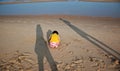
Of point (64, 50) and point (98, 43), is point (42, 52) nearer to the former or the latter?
→ point (64, 50)

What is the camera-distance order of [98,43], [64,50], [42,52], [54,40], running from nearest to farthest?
[42,52] < [54,40] < [64,50] < [98,43]

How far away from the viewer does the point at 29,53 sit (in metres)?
Answer: 7.82

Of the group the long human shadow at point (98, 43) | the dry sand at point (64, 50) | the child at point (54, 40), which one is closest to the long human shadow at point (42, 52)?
the dry sand at point (64, 50)

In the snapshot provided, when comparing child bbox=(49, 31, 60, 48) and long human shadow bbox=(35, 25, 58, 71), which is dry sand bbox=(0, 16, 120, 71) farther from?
child bbox=(49, 31, 60, 48)

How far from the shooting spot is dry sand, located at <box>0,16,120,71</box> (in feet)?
21.7

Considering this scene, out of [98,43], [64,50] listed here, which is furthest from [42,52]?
[98,43]

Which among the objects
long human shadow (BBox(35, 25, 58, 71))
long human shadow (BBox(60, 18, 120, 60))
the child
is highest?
the child

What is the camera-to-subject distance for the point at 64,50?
321 inches

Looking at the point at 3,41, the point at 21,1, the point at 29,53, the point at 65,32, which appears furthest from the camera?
the point at 21,1

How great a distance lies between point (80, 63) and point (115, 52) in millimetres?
2004

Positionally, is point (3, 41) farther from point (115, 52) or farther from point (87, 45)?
point (115, 52)

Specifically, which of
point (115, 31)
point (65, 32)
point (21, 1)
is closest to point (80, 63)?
point (65, 32)

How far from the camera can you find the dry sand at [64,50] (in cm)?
661

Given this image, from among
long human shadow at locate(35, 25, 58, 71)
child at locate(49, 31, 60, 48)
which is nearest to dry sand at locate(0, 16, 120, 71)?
long human shadow at locate(35, 25, 58, 71)
